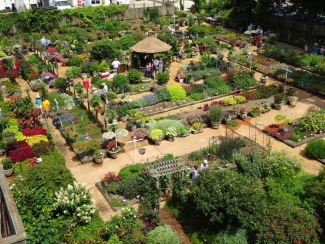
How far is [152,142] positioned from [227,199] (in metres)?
7.57

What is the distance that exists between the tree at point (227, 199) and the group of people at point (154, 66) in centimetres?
1523

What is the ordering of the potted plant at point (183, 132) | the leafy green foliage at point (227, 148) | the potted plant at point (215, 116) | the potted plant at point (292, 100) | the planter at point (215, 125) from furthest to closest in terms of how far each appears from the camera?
the potted plant at point (292, 100)
the planter at point (215, 125)
the potted plant at point (215, 116)
the potted plant at point (183, 132)
the leafy green foliage at point (227, 148)

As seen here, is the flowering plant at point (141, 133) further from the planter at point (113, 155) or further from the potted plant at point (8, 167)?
the potted plant at point (8, 167)

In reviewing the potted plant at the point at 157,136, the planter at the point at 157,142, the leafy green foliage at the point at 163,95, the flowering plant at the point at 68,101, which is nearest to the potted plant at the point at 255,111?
the leafy green foliage at the point at 163,95

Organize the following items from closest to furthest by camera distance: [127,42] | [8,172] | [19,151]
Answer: [8,172] < [19,151] < [127,42]

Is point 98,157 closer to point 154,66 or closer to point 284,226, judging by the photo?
point 284,226

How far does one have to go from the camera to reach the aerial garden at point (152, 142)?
13273 millimetres

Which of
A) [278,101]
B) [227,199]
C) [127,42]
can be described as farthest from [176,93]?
[227,199]

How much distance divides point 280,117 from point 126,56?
1530cm

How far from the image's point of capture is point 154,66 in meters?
28.5

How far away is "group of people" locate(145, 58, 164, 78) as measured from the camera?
2813 cm

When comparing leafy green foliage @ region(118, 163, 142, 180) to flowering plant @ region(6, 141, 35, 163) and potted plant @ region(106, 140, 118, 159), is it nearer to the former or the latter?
potted plant @ region(106, 140, 118, 159)

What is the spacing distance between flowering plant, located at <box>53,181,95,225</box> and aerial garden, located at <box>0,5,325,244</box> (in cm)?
4

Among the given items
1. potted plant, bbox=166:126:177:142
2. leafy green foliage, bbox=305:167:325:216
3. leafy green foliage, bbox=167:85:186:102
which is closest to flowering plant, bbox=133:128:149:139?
potted plant, bbox=166:126:177:142
